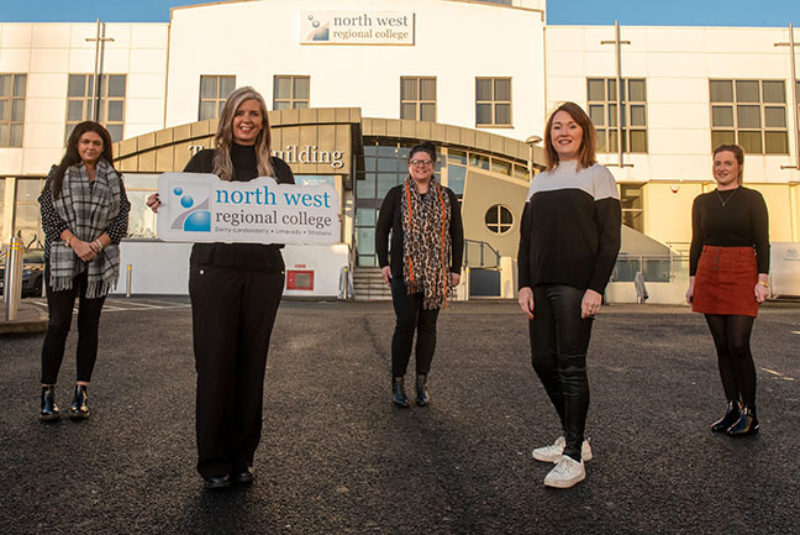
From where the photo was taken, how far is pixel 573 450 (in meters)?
2.57

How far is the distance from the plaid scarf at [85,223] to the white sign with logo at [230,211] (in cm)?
130

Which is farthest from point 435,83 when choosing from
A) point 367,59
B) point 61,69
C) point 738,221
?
point 738,221

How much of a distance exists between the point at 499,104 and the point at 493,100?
1.06ft

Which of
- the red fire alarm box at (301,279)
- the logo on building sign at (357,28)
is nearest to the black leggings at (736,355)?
the red fire alarm box at (301,279)

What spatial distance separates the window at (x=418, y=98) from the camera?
24750mm

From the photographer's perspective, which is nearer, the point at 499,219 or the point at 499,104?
the point at 499,219

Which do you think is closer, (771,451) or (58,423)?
(771,451)

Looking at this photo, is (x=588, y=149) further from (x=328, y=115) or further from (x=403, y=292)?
(x=328, y=115)

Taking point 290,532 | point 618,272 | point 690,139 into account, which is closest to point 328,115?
point 618,272

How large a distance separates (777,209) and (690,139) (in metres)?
4.92

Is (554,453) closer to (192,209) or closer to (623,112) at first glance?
(192,209)

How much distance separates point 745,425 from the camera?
3287 mm

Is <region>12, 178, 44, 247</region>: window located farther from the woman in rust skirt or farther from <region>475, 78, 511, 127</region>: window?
the woman in rust skirt

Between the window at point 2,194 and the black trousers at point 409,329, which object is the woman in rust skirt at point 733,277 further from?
the window at point 2,194
